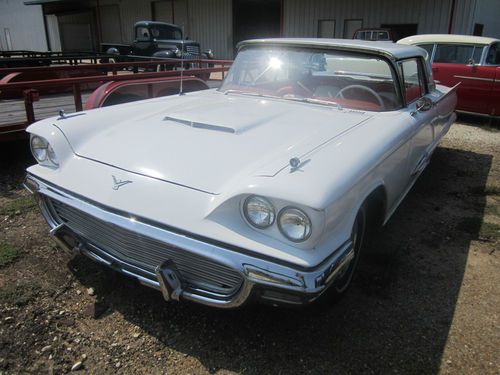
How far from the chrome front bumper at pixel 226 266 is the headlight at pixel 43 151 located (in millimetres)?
382

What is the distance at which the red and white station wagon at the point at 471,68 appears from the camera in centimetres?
766

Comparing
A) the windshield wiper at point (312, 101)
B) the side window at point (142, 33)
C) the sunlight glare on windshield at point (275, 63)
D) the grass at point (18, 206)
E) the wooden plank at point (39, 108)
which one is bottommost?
the grass at point (18, 206)

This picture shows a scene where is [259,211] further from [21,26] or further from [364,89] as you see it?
[21,26]

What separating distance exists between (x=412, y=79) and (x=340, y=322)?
7.63 feet

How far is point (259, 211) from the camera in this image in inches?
76.6

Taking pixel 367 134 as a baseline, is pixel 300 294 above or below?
below

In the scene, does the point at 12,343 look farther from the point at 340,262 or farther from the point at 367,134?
the point at 367,134

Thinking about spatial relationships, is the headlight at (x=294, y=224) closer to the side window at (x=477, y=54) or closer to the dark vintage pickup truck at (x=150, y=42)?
the side window at (x=477, y=54)

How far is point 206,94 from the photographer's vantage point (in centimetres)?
388

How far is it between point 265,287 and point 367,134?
4.07ft

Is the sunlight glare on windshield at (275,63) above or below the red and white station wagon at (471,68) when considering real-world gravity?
above

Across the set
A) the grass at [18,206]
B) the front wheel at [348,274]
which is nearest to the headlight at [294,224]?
the front wheel at [348,274]

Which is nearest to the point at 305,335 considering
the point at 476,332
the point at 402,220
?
the point at 476,332

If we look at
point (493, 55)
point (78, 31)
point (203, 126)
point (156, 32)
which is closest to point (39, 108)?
point (203, 126)
